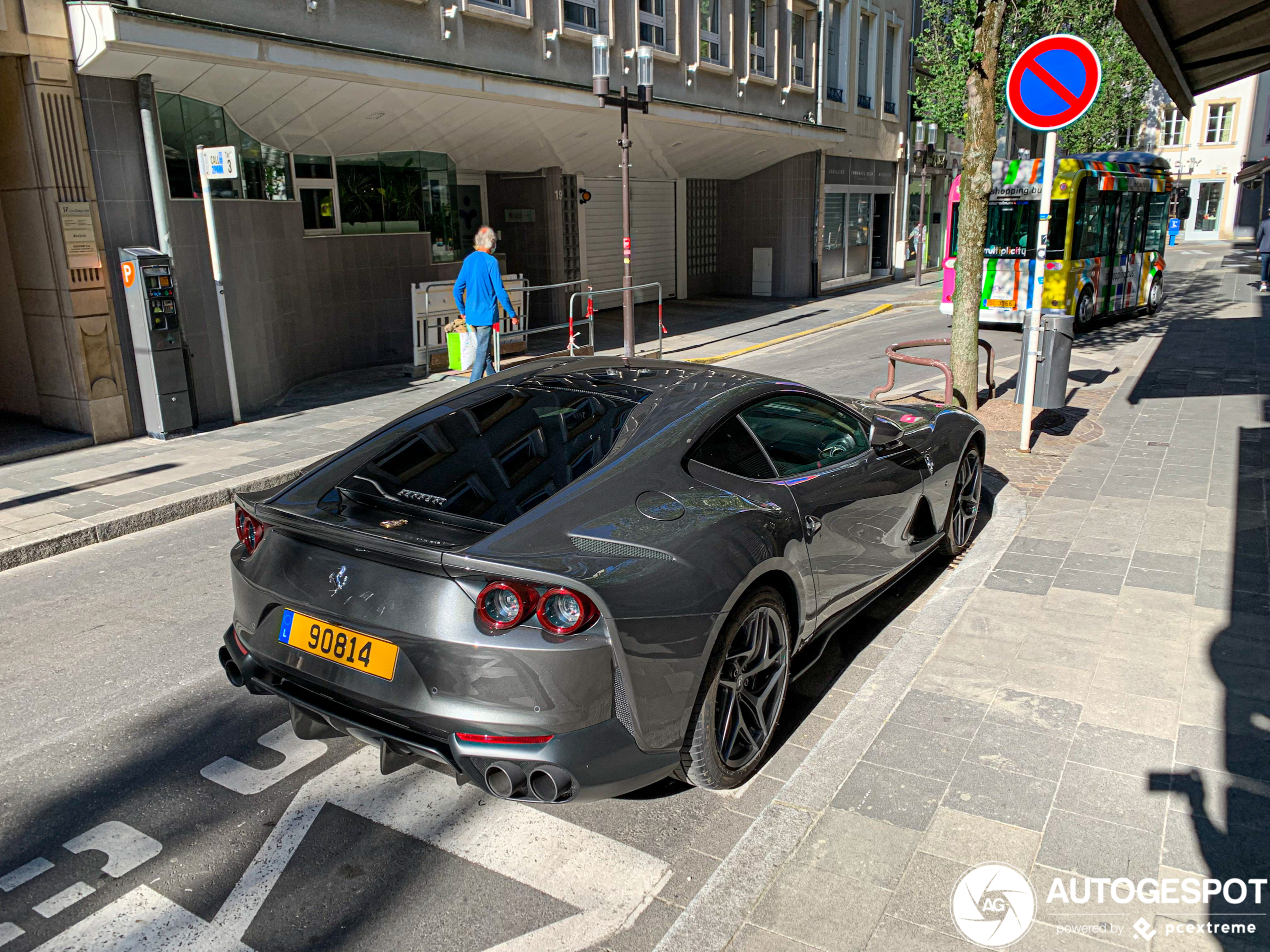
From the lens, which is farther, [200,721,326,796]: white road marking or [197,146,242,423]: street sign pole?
[197,146,242,423]: street sign pole

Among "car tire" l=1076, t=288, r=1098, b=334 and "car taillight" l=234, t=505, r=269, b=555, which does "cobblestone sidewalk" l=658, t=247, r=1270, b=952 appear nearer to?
"car taillight" l=234, t=505, r=269, b=555

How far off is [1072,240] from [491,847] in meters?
16.1

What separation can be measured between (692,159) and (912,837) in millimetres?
19914

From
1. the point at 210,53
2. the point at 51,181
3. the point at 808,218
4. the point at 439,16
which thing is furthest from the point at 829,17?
the point at 51,181

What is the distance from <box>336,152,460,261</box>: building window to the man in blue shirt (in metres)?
4.03

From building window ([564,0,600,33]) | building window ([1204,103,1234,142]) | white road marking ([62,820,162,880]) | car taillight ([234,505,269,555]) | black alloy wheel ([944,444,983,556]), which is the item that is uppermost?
building window ([1204,103,1234,142])

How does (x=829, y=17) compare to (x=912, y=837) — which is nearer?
(x=912, y=837)

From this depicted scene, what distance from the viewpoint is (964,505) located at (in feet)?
20.1

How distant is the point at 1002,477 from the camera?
7738 mm

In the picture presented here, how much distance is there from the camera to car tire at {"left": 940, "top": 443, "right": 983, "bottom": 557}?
5.85 metres

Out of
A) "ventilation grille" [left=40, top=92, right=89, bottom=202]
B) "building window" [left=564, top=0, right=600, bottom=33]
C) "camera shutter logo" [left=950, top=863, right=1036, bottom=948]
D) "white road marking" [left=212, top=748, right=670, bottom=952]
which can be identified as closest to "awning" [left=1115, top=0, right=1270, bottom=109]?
"camera shutter logo" [left=950, top=863, right=1036, bottom=948]

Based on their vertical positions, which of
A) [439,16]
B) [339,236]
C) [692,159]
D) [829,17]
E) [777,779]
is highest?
[829,17]

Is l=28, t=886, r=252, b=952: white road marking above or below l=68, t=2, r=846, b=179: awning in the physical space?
below

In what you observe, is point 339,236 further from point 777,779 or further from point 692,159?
point 777,779
